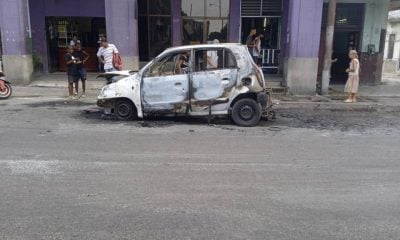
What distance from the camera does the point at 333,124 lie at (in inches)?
384

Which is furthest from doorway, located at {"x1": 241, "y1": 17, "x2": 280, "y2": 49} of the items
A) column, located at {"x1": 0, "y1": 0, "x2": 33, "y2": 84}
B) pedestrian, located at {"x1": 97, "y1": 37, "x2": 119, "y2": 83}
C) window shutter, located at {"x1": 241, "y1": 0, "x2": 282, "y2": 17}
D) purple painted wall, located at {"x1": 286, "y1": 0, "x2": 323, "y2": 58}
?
column, located at {"x1": 0, "y1": 0, "x2": 33, "y2": 84}

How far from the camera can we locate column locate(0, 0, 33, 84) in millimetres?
14414

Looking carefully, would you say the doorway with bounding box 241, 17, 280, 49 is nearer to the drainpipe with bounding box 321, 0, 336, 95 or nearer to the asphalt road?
the drainpipe with bounding box 321, 0, 336, 95

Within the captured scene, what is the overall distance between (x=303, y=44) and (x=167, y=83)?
713cm

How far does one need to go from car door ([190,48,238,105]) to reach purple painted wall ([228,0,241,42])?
314 inches

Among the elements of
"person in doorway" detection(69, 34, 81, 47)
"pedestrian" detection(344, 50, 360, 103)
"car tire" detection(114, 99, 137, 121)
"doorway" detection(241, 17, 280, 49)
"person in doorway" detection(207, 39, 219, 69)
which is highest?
"doorway" detection(241, 17, 280, 49)

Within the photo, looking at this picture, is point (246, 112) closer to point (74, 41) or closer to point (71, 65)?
point (71, 65)

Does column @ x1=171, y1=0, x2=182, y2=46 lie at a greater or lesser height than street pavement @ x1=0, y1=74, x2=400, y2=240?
greater

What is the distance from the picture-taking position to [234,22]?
659 inches

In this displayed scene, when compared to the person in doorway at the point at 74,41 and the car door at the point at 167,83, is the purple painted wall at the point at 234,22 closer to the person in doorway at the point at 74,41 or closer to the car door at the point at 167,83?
the person in doorway at the point at 74,41

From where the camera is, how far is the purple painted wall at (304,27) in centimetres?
1418

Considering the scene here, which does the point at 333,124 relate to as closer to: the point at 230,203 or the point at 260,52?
the point at 230,203

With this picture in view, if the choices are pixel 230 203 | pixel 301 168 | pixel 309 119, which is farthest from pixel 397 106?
pixel 230 203

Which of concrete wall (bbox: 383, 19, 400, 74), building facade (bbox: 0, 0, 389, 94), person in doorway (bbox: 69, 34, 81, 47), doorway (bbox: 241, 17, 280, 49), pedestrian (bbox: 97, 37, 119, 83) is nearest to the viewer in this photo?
pedestrian (bbox: 97, 37, 119, 83)
